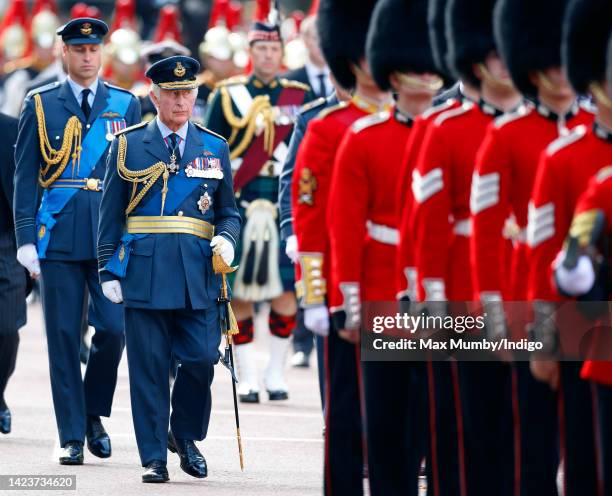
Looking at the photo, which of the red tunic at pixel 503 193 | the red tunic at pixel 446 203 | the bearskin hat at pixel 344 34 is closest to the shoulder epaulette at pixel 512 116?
the red tunic at pixel 503 193

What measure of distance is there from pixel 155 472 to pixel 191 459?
0.26 m

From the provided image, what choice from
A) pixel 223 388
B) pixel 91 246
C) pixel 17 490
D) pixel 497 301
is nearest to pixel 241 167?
pixel 223 388

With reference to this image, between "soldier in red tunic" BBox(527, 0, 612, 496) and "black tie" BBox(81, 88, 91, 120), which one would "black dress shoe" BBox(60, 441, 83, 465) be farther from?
"soldier in red tunic" BBox(527, 0, 612, 496)

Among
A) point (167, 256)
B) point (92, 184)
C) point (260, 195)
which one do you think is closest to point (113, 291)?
point (167, 256)

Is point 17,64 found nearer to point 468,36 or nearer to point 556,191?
point 468,36

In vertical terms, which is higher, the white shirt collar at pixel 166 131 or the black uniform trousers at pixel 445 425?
the white shirt collar at pixel 166 131

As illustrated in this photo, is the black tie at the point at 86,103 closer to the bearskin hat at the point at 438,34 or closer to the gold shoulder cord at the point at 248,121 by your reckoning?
the gold shoulder cord at the point at 248,121

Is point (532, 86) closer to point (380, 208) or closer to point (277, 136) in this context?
point (380, 208)

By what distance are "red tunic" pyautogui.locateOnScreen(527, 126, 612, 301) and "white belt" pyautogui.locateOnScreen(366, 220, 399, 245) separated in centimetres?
93

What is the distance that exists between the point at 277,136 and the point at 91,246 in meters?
2.68

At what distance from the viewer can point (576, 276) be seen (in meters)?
6.34

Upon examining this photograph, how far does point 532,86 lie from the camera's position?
23.4 ft

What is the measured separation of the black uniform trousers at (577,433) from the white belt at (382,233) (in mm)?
1028

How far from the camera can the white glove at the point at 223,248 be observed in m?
9.23
